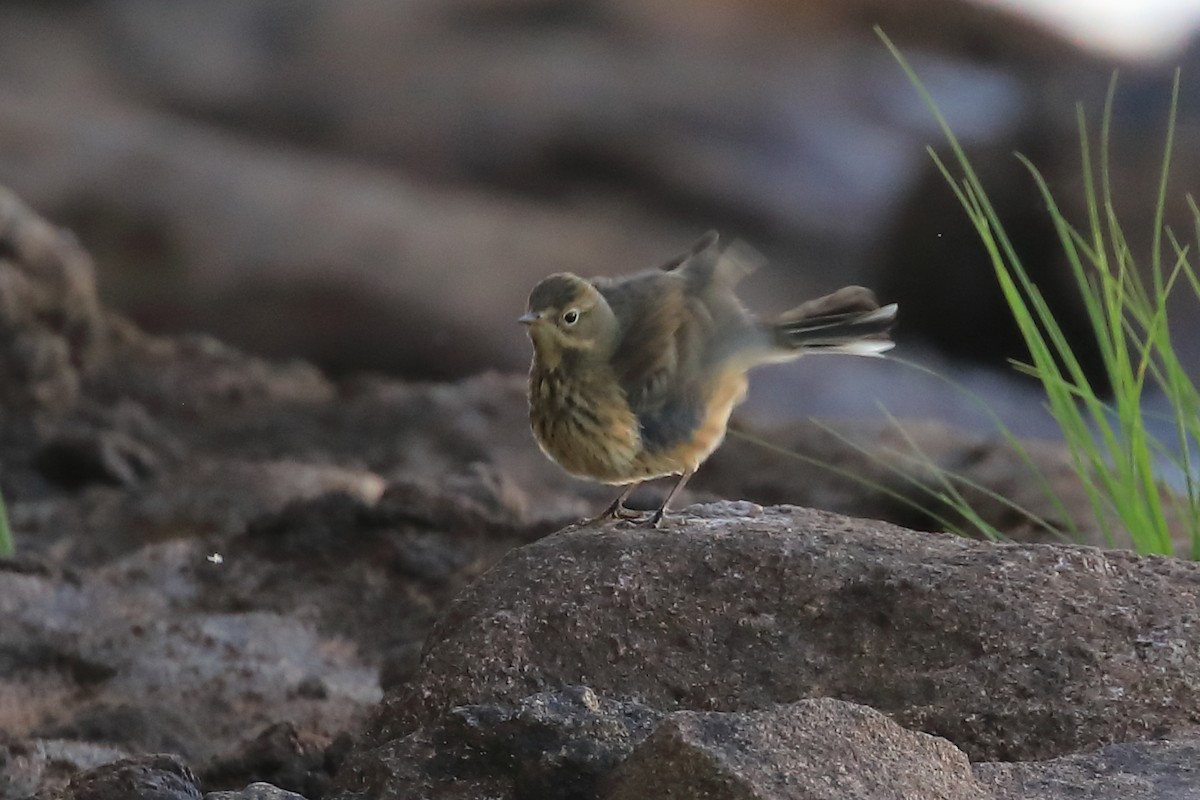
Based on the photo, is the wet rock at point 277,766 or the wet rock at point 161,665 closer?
the wet rock at point 277,766

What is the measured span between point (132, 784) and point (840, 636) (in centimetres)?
95

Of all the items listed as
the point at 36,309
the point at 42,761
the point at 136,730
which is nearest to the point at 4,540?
the point at 136,730

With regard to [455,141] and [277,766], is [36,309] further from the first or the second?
[277,766]

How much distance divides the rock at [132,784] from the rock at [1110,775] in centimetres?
98

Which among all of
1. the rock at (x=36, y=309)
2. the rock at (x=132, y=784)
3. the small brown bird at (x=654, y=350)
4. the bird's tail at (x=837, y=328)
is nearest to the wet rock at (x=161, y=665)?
the rock at (x=132, y=784)

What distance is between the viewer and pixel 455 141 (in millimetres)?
6133

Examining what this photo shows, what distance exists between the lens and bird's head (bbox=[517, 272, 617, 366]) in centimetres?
205

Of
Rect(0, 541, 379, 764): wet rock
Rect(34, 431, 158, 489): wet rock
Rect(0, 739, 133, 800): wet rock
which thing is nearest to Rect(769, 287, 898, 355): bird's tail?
Rect(0, 541, 379, 764): wet rock

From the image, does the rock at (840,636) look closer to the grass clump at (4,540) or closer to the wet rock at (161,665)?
the wet rock at (161,665)

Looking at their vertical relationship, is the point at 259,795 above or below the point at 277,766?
above

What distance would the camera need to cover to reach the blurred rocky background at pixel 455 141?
5.84 m

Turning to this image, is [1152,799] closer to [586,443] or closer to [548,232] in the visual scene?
[586,443]

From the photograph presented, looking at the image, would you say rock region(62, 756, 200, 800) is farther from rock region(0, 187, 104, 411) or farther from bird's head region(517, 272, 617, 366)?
rock region(0, 187, 104, 411)

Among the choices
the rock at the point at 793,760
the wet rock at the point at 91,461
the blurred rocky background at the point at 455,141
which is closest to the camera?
the rock at the point at 793,760
